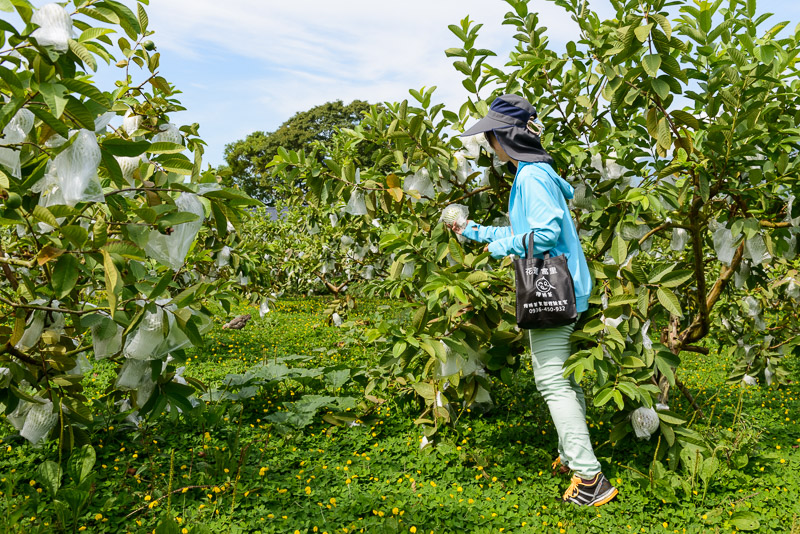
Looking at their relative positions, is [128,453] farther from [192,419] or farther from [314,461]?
[314,461]

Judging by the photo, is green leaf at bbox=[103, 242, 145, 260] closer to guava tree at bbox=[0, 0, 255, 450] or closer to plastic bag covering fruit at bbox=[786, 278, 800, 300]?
guava tree at bbox=[0, 0, 255, 450]

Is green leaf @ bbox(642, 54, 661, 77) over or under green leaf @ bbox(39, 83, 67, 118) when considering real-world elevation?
over

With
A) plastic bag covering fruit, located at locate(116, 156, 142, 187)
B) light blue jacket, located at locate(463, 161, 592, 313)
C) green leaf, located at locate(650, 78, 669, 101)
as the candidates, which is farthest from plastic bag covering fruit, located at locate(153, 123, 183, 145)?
→ green leaf, located at locate(650, 78, 669, 101)

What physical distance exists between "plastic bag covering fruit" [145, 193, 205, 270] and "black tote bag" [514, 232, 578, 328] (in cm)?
113

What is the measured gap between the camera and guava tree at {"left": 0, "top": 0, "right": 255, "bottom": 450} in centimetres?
122

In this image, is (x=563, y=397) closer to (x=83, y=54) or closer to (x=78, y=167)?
(x=78, y=167)

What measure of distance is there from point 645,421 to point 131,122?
225 cm

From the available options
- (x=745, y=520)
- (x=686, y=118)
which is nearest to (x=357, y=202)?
(x=686, y=118)

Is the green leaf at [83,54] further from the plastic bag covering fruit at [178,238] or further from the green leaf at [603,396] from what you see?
the green leaf at [603,396]

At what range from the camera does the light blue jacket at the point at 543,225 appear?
1991mm

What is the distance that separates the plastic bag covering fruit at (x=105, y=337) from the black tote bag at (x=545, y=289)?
1.37m

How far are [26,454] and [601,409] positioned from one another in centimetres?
280

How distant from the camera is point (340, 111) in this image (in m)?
28.4

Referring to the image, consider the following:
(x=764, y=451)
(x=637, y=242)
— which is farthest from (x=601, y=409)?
(x=637, y=242)
